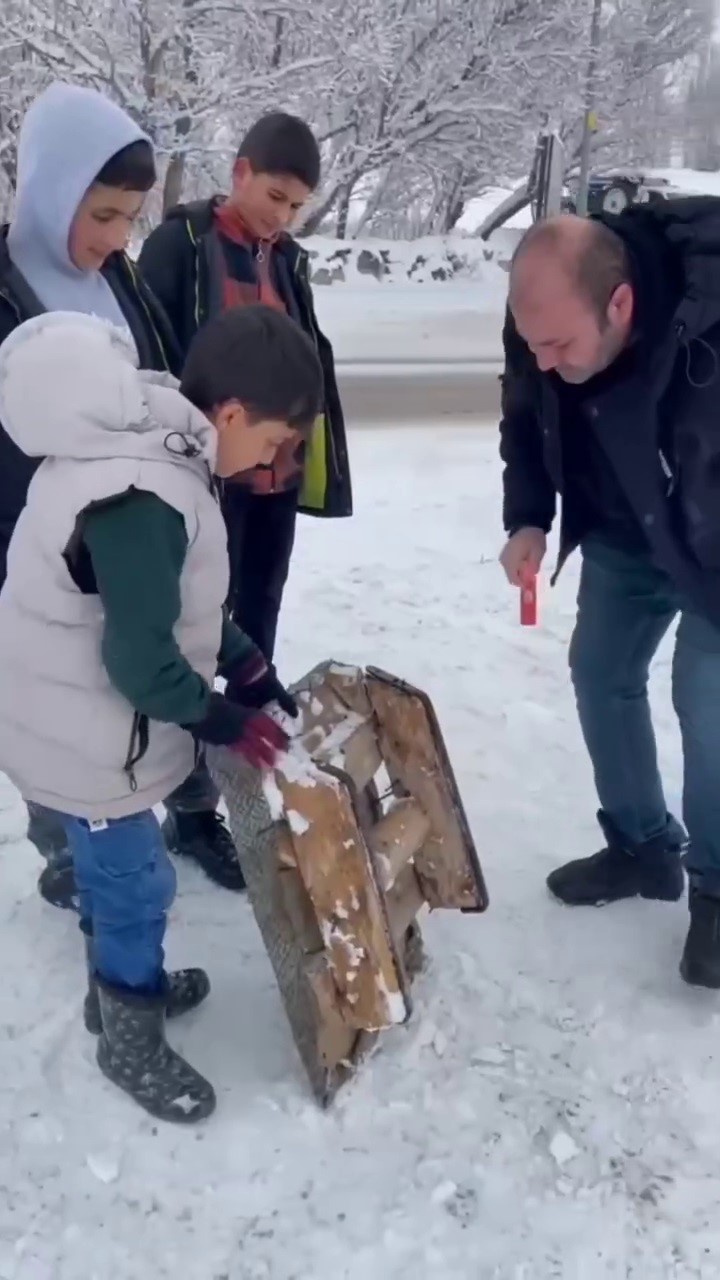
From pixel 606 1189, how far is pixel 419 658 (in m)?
2.24

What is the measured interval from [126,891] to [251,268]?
4.74ft

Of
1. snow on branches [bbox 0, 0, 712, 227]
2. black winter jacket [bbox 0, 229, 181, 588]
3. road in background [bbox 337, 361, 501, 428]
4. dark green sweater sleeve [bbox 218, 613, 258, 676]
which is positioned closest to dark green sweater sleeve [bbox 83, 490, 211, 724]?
dark green sweater sleeve [bbox 218, 613, 258, 676]

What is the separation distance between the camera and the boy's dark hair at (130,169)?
88.4 inches

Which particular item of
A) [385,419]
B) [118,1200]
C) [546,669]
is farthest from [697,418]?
[385,419]

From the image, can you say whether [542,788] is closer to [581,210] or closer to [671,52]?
[581,210]

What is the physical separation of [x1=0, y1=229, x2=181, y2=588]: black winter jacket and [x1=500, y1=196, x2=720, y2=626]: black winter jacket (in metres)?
0.80

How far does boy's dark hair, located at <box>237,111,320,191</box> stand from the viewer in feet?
8.67

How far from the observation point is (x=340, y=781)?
1.94 meters

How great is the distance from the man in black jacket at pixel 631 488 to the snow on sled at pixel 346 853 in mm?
524

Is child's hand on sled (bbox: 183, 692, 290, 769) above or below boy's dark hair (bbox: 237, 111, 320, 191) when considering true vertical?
below

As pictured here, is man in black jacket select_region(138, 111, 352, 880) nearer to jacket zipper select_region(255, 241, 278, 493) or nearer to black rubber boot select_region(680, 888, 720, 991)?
jacket zipper select_region(255, 241, 278, 493)

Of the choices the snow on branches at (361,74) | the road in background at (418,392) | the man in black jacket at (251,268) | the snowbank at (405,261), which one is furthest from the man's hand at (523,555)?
the snowbank at (405,261)

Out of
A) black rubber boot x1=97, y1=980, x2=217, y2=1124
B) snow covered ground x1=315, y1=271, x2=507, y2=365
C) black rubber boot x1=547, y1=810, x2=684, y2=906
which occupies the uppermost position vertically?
black rubber boot x1=97, y1=980, x2=217, y2=1124

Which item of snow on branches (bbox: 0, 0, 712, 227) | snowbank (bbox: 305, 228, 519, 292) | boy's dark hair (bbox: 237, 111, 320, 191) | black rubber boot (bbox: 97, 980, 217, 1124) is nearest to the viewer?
black rubber boot (bbox: 97, 980, 217, 1124)
